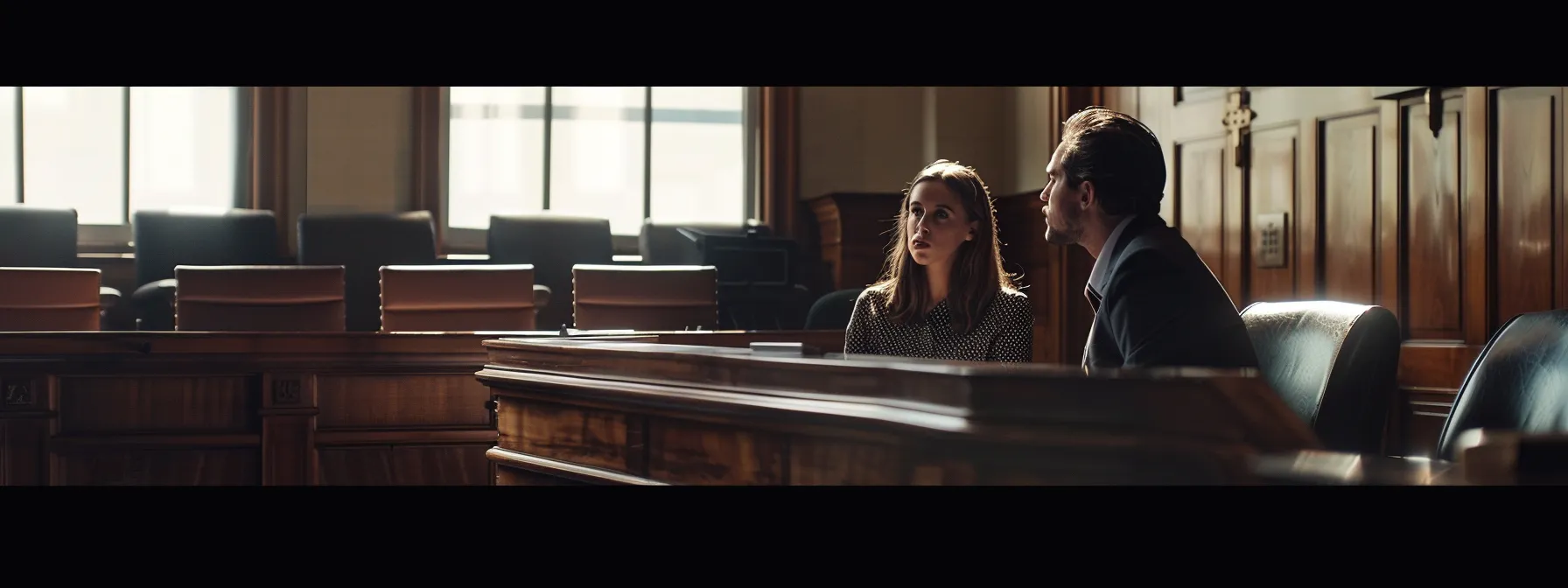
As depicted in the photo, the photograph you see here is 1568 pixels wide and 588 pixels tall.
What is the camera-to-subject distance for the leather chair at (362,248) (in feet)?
20.2

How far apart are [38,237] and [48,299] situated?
2.51 m

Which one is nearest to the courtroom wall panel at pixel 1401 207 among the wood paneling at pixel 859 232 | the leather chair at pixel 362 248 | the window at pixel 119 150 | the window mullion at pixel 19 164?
the wood paneling at pixel 859 232

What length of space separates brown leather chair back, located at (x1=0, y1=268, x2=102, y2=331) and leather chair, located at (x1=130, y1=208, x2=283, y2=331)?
81.7 inches

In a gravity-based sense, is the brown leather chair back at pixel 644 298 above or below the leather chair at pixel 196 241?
below

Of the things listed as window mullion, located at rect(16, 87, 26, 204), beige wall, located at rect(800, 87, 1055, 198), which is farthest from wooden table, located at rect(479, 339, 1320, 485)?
window mullion, located at rect(16, 87, 26, 204)

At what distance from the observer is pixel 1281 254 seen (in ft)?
15.3

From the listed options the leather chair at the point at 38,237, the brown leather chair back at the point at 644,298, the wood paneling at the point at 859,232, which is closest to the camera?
the brown leather chair back at the point at 644,298

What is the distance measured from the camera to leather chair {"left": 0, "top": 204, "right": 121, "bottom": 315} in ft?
19.4

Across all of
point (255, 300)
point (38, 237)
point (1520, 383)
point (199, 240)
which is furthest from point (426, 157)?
point (1520, 383)

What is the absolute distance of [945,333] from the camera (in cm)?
265

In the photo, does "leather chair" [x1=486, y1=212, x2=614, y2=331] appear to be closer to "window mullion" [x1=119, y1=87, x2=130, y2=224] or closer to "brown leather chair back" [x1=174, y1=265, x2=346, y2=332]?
"window mullion" [x1=119, y1=87, x2=130, y2=224]

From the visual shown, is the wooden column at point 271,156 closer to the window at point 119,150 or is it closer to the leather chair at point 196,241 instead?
the window at point 119,150
